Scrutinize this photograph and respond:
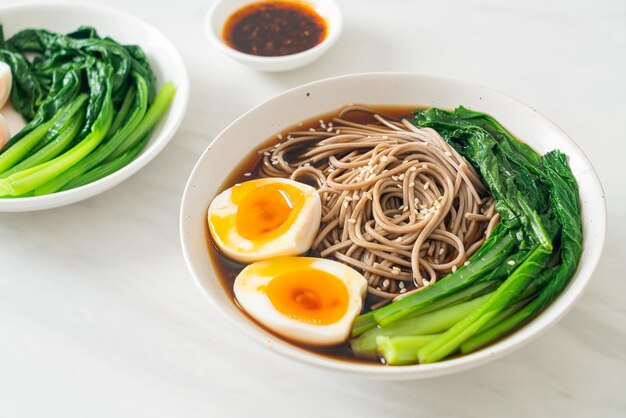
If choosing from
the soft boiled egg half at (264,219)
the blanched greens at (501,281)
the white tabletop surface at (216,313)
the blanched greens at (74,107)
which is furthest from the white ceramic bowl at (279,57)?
the blanched greens at (501,281)

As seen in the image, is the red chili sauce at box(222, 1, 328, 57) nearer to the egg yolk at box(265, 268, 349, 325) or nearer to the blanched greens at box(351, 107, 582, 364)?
the blanched greens at box(351, 107, 582, 364)

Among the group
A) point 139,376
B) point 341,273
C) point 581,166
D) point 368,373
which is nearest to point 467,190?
point 581,166

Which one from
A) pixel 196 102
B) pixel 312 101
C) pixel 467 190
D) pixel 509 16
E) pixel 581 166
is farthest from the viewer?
pixel 509 16

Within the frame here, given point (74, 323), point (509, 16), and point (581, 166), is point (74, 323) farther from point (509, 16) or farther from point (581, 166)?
point (509, 16)

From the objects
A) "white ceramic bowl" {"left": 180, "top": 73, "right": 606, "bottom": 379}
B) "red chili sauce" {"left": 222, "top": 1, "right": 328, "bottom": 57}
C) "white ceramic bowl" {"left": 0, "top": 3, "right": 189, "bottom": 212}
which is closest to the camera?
"white ceramic bowl" {"left": 180, "top": 73, "right": 606, "bottom": 379}

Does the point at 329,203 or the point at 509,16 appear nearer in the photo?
the point at 329,203

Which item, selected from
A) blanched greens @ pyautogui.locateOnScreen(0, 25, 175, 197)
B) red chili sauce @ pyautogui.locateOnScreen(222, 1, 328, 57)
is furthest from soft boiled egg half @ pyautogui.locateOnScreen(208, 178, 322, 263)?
red chili sauce @ pyautogui.locateOnScreen(222, 1, 328, 57)
